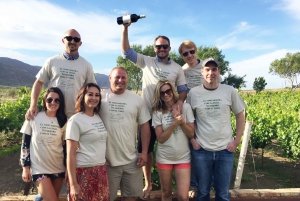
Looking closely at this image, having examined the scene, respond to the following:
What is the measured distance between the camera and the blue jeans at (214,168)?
3.31 m

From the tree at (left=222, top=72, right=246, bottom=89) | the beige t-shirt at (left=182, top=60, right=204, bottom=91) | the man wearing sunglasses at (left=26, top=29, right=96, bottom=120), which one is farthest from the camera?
the tree at (left=222, top=72, right=246, bottom=89)

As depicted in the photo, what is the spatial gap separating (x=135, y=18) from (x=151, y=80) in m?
0.85

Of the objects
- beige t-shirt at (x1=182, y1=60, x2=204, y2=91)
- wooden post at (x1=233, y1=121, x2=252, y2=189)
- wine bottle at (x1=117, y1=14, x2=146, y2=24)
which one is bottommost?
wooden post at (x1=233, y1=121, x2=252, y2=189)

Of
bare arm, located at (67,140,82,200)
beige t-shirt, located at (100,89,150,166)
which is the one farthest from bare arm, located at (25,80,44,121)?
beige t-shirt, located at (100,89,150,166)

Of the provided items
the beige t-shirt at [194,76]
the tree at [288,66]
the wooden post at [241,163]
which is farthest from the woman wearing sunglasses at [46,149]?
the tree at [288,66]

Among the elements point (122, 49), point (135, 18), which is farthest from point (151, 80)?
point (135, 18)

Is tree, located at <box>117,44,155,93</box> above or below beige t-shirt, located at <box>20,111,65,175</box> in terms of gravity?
above

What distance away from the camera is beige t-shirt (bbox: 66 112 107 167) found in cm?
285

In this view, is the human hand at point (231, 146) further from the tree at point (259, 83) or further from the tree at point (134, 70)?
the tree at point (259, 83)

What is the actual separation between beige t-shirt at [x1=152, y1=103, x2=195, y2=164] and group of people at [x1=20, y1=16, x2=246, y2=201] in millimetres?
12

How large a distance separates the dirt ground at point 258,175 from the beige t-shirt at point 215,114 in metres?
4.51

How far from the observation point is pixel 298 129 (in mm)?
8047

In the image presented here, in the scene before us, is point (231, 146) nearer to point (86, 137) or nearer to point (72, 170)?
point (86, 137)

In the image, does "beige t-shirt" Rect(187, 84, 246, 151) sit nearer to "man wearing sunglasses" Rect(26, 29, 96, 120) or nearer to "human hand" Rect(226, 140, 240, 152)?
"human hand" Rect(226, 140, 240, 152)
